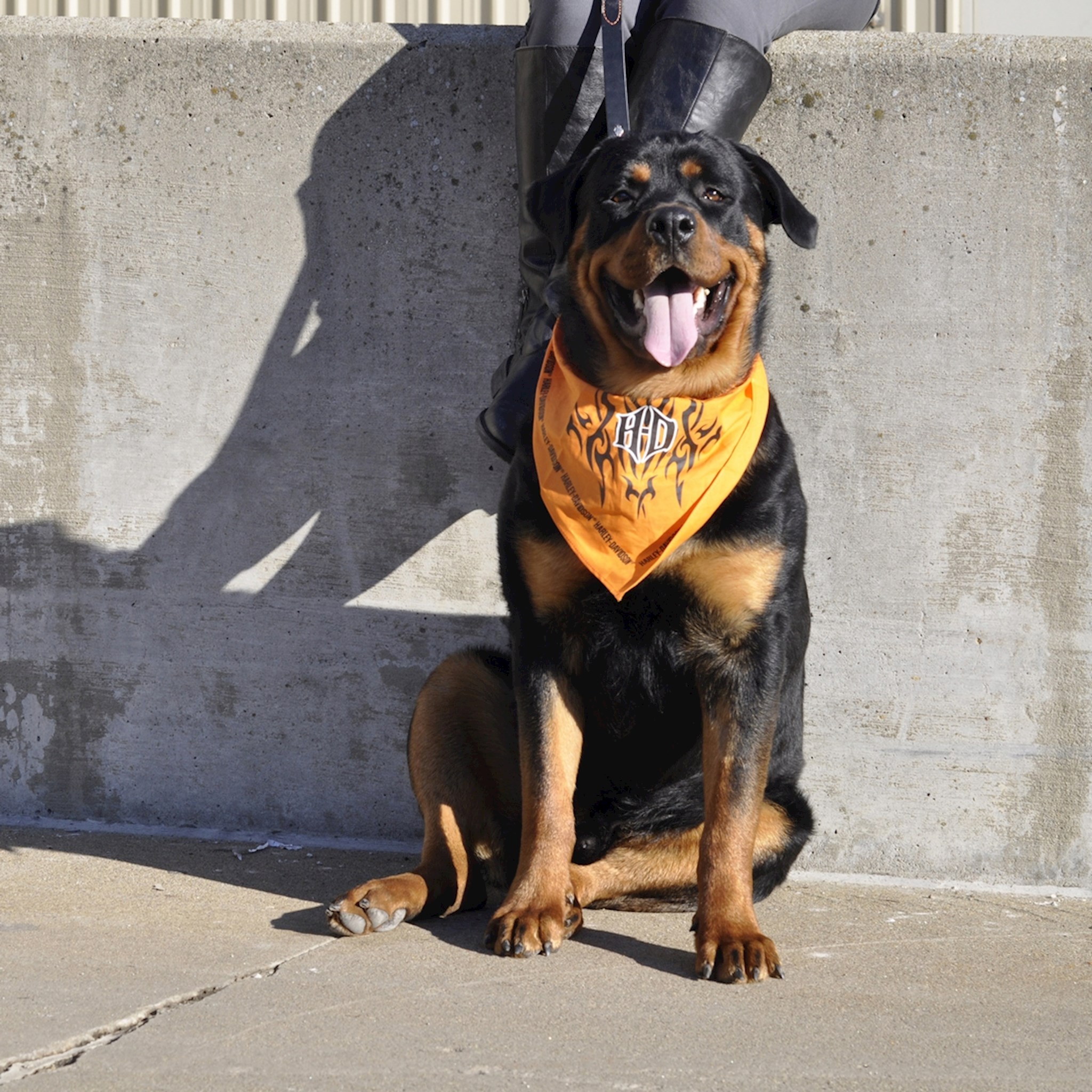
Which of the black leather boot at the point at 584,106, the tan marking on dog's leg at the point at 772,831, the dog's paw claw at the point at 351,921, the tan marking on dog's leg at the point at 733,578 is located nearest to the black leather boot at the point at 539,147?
the black leather boot at the point at 584,106

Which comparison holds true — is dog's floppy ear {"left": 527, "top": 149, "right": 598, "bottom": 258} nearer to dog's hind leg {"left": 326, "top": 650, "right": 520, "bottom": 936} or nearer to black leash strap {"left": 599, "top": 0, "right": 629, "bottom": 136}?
black leash strap {"left": 599, "top": 0, "right": 629, "bottom": 136}

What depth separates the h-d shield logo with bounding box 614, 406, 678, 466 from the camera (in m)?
2.91

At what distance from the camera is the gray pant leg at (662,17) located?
125 inches

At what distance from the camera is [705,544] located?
279 cm

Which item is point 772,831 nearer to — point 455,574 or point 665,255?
point 455,574

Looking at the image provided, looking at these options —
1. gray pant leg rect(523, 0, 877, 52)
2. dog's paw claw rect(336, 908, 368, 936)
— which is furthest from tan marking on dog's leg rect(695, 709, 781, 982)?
gray pant leg rect(523, 0, 877, 52)

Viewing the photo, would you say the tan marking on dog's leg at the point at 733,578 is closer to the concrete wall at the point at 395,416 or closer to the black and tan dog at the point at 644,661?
the black and tan dog at the point at 644,661

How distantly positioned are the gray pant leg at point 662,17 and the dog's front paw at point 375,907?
210 centimetres

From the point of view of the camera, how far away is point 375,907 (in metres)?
2.82

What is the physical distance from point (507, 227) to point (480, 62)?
47 cm

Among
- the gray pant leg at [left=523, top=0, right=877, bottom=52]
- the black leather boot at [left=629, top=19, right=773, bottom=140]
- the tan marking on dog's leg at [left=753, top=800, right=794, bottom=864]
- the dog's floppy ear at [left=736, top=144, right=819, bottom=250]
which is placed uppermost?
the gray pant leg at [left=523, top=0, right=877, bottom=52]

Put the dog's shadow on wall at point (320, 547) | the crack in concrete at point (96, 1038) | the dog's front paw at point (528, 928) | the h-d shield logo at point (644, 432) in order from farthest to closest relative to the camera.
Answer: the dog's shadow on wall at point (320, 547) < the h-d shield logo at point (644, 432) < the dog's front paw at point (528, 928) < the crack in concrete at point (96, 1038)

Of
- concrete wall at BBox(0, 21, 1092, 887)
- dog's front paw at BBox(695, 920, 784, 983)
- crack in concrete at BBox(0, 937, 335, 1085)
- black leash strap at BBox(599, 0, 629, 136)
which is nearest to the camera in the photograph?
crack in concrete at BBox(0, 937, 335, 1085)

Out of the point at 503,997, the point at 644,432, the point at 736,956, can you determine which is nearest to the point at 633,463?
the point at 644,432
